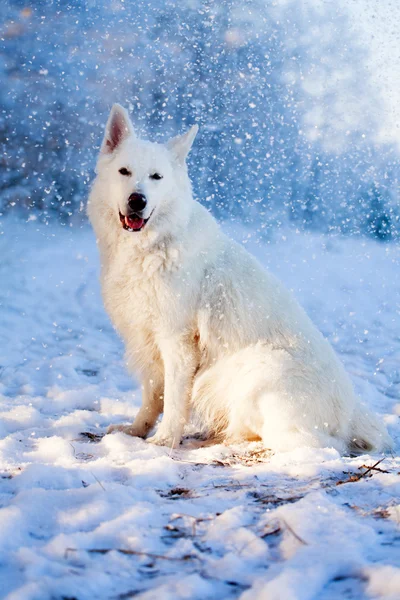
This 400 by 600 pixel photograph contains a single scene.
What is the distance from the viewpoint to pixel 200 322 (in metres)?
4.18

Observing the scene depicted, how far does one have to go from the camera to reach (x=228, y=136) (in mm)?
15602

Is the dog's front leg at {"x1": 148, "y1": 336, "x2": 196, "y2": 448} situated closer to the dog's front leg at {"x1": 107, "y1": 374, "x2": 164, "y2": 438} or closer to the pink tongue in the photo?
the dog's front leg at {"x1": 107, "y1": 374, "x2": 164, "y2": 438}

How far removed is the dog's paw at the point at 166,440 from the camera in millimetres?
4070

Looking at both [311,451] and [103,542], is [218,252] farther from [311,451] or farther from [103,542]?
[103,542]

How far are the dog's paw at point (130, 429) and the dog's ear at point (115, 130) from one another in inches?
88.5

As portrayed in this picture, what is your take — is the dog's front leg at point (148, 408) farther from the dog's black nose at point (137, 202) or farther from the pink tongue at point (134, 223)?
the dog's black nose at point (137, 202)

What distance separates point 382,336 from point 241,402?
7.27 m

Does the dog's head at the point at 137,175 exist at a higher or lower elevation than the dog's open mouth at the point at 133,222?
higher

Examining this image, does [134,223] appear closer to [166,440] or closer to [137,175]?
[137,175]

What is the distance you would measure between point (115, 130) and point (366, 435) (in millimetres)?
3103

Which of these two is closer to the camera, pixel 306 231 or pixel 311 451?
pixel 311 451

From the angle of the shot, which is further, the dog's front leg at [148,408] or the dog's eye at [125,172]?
the dog's front leg at [148,408]

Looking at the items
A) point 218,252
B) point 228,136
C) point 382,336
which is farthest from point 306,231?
point 218,252

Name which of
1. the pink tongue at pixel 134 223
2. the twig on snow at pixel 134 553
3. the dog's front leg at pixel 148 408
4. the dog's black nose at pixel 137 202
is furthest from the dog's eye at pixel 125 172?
the twig on snow at pixel 134 553
